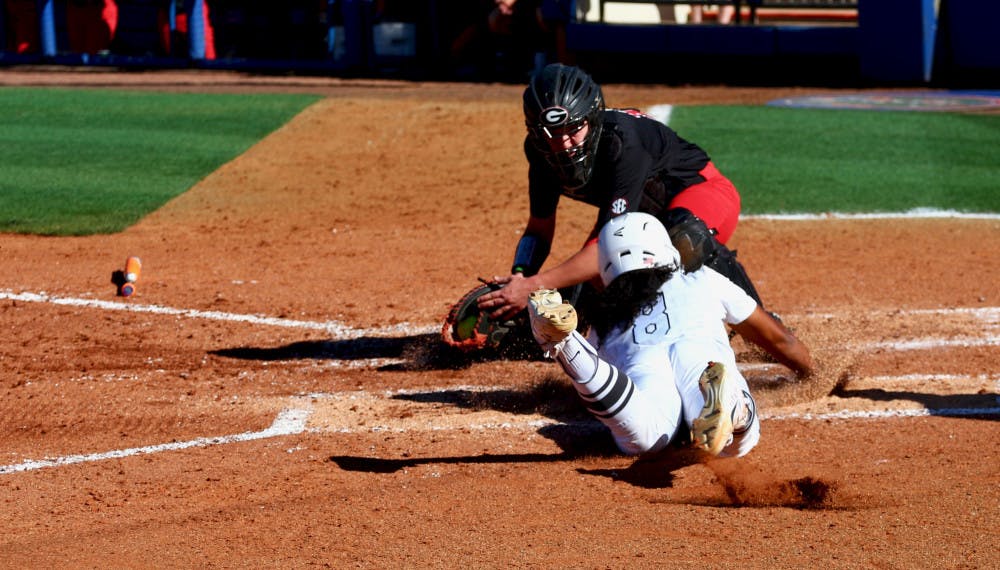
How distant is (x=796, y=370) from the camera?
5578 millimetres

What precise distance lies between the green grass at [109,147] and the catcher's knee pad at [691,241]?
550 centimetres

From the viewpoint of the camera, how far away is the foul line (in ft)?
16.3

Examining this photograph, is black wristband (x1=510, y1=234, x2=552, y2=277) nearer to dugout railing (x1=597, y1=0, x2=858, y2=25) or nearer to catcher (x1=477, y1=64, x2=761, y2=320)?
catcher (x1=477, y1=64, x2=761, y2=320)

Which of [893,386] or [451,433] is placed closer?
[451,433]

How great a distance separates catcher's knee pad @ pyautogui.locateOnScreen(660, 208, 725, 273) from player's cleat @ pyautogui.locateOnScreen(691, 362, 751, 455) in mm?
764

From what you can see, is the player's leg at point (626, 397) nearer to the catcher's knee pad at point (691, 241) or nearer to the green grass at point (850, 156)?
the catcher's knee pad at point (691, 241)

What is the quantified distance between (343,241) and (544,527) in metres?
5.23

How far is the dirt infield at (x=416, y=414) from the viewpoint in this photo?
4098 millimetres

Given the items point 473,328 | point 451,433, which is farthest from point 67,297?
point 451,433

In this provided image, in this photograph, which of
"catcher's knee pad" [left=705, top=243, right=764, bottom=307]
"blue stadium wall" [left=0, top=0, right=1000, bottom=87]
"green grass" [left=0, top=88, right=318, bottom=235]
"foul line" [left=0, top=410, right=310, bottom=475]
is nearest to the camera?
"foul line" [left=0, top=410, right=310, bottom=475]

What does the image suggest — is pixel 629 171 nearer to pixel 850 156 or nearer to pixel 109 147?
pixel 850 156

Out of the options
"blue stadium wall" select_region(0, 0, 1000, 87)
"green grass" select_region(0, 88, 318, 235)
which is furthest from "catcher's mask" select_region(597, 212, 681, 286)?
"blue stadium wall" select_region(0, 0, 1000, 87)

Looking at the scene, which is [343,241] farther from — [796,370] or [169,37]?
[169,37]

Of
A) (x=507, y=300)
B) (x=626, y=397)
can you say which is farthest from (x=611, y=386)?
(x=507, y=300)
